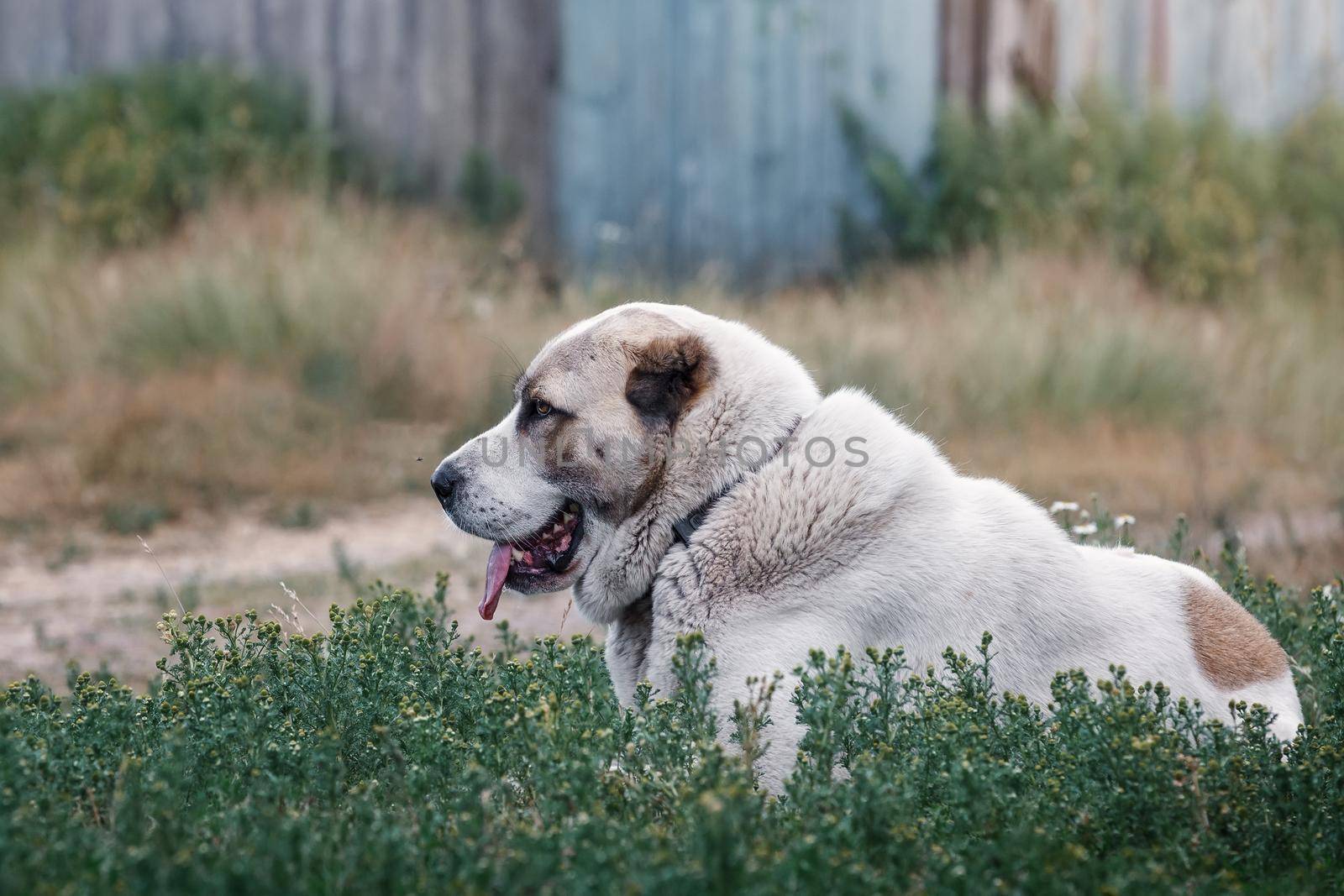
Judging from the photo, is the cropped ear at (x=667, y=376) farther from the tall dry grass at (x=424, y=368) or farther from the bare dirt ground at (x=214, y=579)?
the tall dry grass at (x=424, y=368)

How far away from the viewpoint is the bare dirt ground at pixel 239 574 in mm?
5840

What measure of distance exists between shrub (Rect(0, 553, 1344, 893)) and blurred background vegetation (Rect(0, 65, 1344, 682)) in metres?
2.48

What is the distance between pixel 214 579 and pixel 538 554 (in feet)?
10.3

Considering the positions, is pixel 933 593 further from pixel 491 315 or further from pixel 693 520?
pixel 491 315

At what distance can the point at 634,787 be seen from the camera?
3184mm

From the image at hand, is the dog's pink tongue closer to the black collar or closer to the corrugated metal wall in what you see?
the black collar

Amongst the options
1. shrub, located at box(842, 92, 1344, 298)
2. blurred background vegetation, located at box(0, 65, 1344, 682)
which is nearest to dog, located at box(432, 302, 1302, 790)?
blurred background vegetation, located at box(0, 65, 1344, 682)

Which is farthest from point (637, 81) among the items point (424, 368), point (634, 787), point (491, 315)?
point (634, 787)

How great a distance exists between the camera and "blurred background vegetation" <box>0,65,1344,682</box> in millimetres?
8086

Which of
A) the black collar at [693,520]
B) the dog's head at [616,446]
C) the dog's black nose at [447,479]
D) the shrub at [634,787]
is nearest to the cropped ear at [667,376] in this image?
the dog's head at [616,446]

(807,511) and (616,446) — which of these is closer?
(807,511)

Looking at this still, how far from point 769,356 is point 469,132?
883 cm

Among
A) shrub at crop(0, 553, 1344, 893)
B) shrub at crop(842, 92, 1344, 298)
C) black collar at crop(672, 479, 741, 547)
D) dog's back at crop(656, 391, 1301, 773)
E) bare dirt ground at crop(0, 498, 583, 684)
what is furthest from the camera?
shrub at crop(842, 92, 1344, 298)

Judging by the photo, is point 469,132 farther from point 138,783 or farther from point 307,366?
point 138,783
